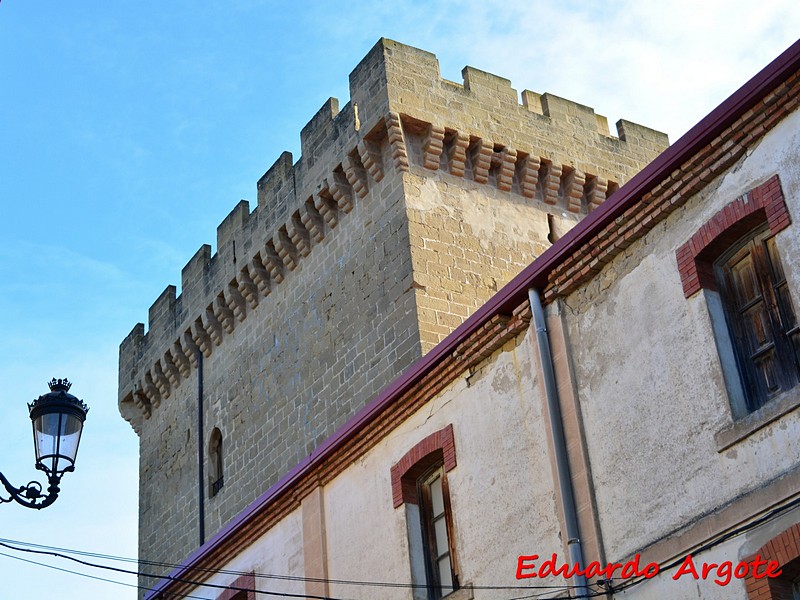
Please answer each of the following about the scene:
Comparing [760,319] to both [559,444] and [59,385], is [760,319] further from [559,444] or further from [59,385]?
[59,385]

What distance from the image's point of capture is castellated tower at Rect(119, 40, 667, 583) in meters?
18.5

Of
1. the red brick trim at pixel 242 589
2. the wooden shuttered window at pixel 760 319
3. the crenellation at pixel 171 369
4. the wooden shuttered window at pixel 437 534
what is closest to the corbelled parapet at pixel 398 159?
the crenellation at pixel 171 369

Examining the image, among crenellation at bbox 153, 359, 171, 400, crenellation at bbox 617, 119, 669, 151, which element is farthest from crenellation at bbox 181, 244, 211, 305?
crenellation at bbox 617, 119, 669, 151

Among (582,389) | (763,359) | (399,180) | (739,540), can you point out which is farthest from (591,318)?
(399,180)

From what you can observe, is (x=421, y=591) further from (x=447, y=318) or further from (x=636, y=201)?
(x=447, y=318)

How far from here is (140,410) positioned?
26078 mm

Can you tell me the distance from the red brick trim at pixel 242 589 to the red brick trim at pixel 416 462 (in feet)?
9.86

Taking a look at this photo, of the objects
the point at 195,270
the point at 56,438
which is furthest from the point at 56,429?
the point at 195,270

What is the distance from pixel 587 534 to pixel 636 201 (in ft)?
8.78

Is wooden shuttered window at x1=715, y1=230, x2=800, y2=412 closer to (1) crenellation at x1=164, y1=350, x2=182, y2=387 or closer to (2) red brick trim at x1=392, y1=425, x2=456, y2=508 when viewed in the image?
(2) red brick trim at x1=392, y1=425, x2=456, y2=508

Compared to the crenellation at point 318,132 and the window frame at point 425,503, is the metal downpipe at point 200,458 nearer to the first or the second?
the crenellation at point 318,132

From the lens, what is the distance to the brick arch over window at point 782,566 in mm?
8383

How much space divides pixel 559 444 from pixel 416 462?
2231 mm

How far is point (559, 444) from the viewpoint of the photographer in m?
10.6
